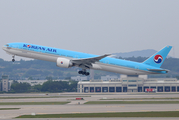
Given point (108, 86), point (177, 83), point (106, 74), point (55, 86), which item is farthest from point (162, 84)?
point (106, 74)

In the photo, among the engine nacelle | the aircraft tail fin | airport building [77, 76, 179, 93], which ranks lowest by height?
airport building [77, 76, 179, 93]

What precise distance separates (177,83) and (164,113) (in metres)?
67.0

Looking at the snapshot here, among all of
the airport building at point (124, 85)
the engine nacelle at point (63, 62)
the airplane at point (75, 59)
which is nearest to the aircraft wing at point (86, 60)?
the airplane at point (75, 59)

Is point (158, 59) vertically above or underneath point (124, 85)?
above

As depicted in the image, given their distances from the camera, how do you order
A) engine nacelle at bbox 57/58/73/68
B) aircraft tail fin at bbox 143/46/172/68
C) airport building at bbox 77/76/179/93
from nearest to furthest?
1. engine nacelle at bbox 57/58/73/68
2. aircraft tail fin at bbox 143/46/172/68
3. airport building at bbox 77/76/179/93

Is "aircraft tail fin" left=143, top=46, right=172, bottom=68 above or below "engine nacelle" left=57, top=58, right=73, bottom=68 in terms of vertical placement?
above

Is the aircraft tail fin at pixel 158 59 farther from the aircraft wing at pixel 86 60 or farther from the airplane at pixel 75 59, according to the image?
the aircraft wing at pixel 86 60

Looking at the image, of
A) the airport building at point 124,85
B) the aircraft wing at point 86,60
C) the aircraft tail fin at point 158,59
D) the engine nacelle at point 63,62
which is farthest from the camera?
the airport building at point 124,85

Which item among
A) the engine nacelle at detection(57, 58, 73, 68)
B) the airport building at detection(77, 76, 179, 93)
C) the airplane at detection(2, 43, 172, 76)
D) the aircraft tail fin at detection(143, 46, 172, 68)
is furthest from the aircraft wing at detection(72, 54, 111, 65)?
the airport building at detection(77, 76, 179, 93)

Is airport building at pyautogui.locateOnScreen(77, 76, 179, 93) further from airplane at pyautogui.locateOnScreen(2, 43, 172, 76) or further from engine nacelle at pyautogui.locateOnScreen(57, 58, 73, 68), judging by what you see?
engine nacelle at pyautogui.locateOnScreen(57, 58, 73, 68)

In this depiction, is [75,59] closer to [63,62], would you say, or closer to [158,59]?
[63,62]

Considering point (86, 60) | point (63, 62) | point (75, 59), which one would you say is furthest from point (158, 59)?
point (63, 62)

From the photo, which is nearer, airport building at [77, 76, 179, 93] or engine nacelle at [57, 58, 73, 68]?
engine nacelle at [57, 58, 73, 68]

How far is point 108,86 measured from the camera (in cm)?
10312
